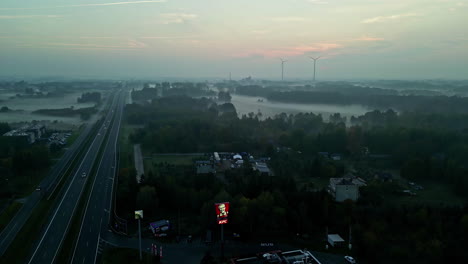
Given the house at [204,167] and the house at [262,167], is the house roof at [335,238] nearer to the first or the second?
the house at [262,167]

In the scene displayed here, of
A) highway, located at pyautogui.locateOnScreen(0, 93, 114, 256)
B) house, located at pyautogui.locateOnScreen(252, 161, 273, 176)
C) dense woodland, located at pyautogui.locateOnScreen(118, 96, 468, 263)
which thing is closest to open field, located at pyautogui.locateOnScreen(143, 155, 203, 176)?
dense woodland, located at pyautogui.locateOnScreen(118, 96, 468, 263)

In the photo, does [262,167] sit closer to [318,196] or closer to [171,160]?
[318,196]

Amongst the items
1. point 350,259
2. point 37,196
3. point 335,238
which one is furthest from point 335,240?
point 37,196

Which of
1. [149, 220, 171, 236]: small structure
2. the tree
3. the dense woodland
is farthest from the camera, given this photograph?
the tree

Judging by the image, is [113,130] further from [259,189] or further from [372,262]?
[372,262]

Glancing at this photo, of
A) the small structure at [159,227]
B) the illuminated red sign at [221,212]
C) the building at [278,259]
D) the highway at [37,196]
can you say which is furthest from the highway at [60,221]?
the building at [278,259]

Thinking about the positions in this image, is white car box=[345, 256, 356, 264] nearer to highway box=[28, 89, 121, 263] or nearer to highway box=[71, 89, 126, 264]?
highway box=[71, 89, 126, 264]
